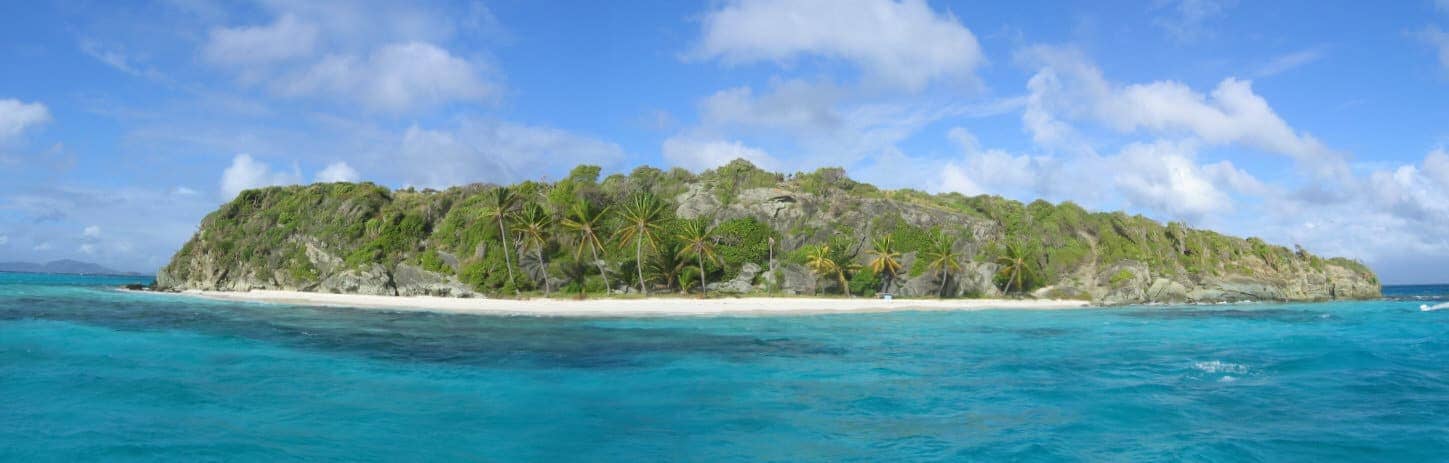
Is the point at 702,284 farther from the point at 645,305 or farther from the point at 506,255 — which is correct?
the point at 506,255

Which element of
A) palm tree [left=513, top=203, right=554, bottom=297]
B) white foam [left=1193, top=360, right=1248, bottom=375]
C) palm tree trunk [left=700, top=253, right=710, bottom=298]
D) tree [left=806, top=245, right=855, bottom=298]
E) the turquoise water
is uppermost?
palm tree [left=513, top=203, right=554, bottom=297]

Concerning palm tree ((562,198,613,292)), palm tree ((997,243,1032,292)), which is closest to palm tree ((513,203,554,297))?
palm tree ((562,198,613,292))

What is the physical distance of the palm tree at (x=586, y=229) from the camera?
168 ft

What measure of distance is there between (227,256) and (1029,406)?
6948 cm

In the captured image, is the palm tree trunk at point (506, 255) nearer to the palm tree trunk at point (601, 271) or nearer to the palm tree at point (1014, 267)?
the palm tree trunk at point (601, 271)

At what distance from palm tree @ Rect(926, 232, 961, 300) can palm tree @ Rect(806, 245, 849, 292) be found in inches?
312

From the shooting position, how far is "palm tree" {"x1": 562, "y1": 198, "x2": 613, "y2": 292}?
51.1 m

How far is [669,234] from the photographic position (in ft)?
183

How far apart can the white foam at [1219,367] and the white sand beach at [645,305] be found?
23404 mm

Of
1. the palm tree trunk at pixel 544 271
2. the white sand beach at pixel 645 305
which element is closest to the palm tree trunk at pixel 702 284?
the white sand beach at pixel 645 305

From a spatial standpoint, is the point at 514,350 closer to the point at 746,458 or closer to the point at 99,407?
the point at 99,407

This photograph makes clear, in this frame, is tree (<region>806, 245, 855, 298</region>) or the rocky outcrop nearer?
tree (<region>806, 245, 855, 298</region>)

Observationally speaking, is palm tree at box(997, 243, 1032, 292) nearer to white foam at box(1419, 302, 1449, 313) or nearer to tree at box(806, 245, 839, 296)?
tree at box(806, 245, 839, 296)

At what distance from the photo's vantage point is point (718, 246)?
56938 millimetres
